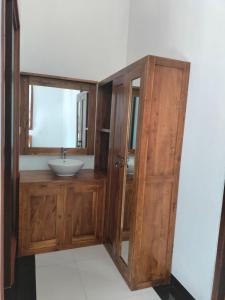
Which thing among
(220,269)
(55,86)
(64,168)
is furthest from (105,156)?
(220,269)

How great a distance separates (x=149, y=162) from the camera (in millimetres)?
1823

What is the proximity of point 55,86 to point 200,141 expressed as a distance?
177 cm

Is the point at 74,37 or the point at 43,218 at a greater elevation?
the point at 74,37

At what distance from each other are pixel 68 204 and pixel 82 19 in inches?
85.0

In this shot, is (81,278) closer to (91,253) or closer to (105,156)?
(91,253)

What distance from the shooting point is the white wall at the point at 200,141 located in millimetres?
1596

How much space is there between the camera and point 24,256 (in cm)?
231

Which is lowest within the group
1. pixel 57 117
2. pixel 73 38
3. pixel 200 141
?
pixel 200 141

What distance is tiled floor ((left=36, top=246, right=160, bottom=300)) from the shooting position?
1.86m

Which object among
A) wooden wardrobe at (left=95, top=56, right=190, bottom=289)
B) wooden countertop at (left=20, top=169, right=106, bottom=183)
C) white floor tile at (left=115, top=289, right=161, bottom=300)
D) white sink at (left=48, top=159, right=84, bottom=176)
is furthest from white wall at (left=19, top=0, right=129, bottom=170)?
white floor tile at (left=115, top=289, right=161, bottom=300)

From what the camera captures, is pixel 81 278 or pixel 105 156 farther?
pixel 105 156

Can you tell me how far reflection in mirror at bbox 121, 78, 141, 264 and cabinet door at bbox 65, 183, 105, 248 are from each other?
46 cm

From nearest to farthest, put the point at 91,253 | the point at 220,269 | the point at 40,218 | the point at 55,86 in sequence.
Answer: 1. the point at 220,269
2. the point at 40,218
3. the point at 91,253
4. the point at 55,86

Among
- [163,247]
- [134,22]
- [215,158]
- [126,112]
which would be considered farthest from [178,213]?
[134,22]
